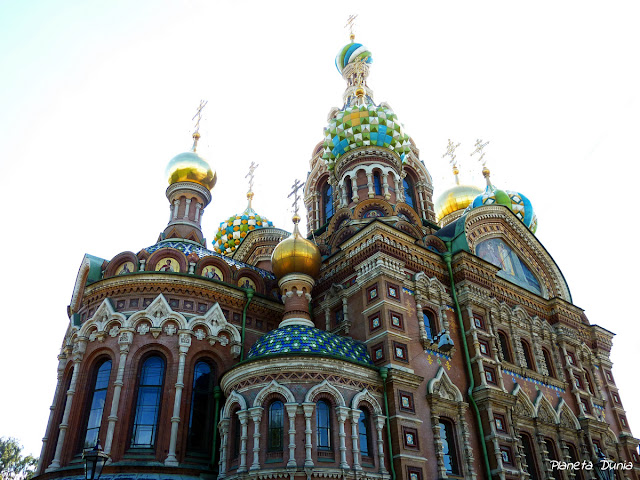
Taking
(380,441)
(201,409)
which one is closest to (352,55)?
(201,409)

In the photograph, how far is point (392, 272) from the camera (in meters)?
11.5

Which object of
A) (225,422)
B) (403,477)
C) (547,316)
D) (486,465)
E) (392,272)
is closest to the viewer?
(403,477)

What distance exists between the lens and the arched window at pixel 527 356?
13.1 m

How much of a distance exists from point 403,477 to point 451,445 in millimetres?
1795

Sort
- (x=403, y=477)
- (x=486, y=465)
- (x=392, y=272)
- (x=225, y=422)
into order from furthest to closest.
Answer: (x=392, y=272) < (x=486, y=465) < (x=225, y=422) < (x=403, y=477)

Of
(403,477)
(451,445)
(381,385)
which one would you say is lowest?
(403,477)

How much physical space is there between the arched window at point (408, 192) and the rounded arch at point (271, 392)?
28.4 feet

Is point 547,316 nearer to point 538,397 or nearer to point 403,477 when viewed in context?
point 538,397

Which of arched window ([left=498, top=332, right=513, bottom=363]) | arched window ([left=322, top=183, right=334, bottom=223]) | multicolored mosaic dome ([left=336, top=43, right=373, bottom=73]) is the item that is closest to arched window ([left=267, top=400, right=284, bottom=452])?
arched window ([left=498, top=332, right=513, bottom=363])

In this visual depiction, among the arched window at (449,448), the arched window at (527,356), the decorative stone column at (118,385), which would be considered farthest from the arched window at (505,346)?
the decorative stone column at (118,385)

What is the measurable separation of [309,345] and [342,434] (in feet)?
5.31

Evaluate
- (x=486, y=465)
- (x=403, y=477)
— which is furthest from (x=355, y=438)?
(x=486, y=465)

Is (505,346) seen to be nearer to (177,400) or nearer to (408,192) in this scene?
(408,192)

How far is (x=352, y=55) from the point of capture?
19.8 metres
